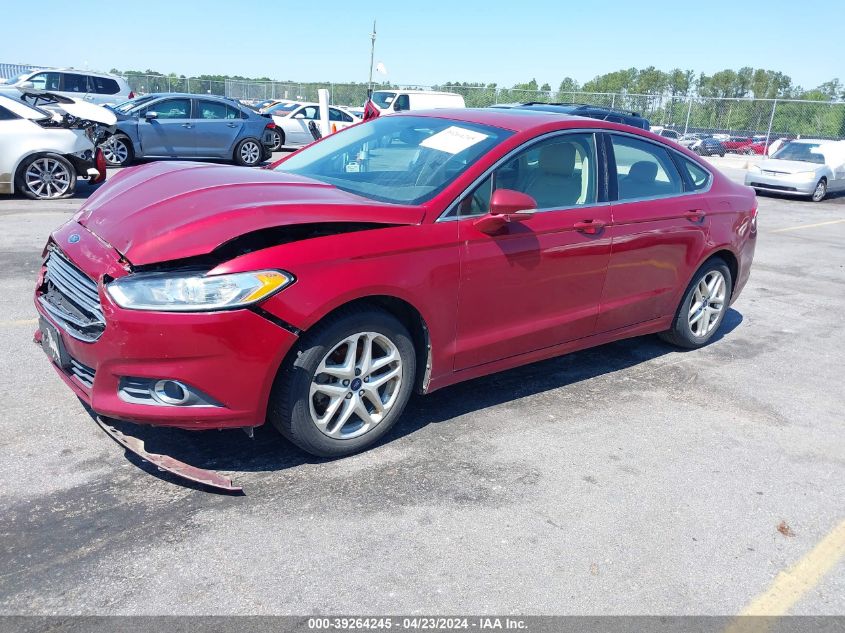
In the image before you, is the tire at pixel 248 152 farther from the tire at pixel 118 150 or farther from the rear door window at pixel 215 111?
the tire at pixel 118 150

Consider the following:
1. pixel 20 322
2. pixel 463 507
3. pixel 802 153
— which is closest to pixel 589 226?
pixel 463 507

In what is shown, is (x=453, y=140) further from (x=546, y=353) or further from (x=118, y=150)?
(x=118, y=150)

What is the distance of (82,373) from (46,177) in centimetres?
851

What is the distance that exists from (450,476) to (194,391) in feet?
4.18

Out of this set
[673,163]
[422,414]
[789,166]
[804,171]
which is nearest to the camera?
[422,414]

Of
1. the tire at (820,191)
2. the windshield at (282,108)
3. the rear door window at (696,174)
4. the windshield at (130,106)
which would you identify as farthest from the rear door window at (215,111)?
the tire at (820,191)

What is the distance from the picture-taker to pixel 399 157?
4.33m

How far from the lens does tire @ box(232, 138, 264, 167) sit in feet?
54.4

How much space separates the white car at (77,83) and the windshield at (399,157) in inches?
688

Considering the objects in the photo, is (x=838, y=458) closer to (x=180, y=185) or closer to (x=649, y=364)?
(x=649, y=364)

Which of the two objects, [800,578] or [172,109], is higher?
[172,109]

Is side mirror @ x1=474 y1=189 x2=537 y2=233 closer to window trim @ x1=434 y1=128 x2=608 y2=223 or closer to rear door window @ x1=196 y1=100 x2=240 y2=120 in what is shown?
window trim @ x1=434 y1=128 x2=608 y2=223

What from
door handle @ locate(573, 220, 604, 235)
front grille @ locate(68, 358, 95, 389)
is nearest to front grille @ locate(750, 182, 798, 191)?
door handle @ locate(573, 220, 604, 235)

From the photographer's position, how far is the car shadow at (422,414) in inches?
140
